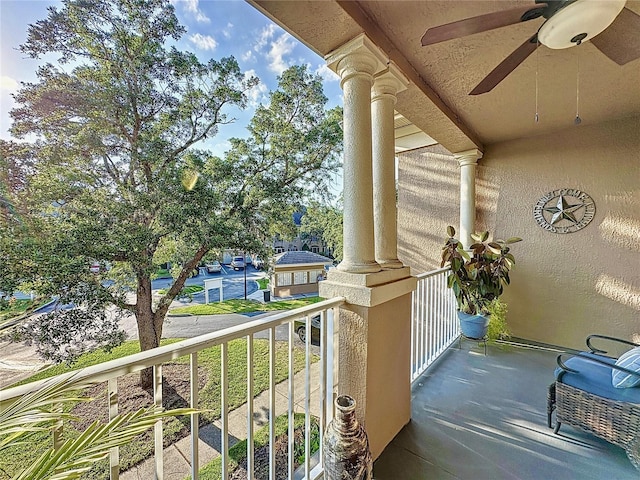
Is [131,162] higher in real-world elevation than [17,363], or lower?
higher

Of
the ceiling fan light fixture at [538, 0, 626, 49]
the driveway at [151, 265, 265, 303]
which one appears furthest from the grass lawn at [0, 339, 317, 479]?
the ceiling fan light fixture at [538, 0, 626, 49]

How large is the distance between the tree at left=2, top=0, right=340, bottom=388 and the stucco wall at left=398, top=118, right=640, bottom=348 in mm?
4482

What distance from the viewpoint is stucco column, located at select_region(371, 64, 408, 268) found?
187cm

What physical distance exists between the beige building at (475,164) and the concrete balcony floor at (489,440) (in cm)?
19

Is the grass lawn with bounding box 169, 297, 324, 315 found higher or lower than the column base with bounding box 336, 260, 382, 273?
lower

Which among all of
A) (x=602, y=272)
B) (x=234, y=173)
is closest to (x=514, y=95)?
(x=602, y=272)

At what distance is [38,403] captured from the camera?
0.58 metres

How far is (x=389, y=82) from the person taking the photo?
188 centimetres

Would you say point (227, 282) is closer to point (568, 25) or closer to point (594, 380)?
point (594, 380)

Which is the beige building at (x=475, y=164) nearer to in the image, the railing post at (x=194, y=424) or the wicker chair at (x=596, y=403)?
the railing post at (x=194, y=424)

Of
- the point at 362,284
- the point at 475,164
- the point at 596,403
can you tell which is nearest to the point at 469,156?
the point at 475,164

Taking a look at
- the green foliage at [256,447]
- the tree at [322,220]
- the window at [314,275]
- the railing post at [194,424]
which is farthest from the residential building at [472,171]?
the window at [314,275]

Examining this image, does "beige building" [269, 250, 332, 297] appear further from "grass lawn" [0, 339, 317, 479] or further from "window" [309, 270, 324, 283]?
"grass lawn" [0, 339, 317, 479]

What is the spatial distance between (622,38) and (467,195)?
2306 millimetres
